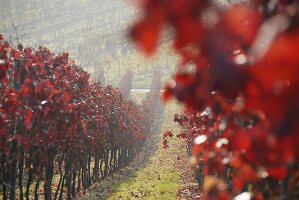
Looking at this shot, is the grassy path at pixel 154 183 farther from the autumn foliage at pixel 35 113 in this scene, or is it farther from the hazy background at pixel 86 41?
the hazy background at pixel 86 41

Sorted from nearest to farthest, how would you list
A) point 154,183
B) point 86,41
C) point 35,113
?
point 35,113
point 154,183
point 86,41

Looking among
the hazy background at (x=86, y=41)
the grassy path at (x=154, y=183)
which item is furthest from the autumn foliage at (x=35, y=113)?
the hazy background at (x=86, y=41)

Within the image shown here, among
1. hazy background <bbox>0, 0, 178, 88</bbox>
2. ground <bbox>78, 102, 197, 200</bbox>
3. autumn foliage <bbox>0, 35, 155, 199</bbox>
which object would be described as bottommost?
ground <bbox>78, 102, 197, 200</bbox>

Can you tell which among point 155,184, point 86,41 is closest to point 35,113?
point 155,184

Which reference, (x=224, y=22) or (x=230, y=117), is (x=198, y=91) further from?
(x=230, y=117)

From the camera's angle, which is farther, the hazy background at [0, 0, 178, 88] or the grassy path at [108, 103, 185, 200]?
the hazy background at [0, 0, 178, 88]

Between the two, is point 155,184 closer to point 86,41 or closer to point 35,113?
point 35,113

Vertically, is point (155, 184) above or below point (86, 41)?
below

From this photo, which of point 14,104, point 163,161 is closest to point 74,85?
point 14,104

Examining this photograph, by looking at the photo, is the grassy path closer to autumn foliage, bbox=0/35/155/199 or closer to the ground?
the ground

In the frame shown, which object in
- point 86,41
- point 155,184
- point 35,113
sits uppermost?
point 86,41

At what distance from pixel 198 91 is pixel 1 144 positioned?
27.5 feet

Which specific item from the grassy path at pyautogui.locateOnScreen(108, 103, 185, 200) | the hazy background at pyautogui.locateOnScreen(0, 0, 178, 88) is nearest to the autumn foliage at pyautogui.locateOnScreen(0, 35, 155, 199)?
the grassy path at pyautogui.locateOnScreen(108, 103, 185, 200)

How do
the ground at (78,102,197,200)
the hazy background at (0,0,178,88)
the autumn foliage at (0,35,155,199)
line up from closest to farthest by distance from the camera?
the autumn foliage at (0,35,155,199) → the ground at (78,102,197,200) → the hazy background at (0,0,178,88)
